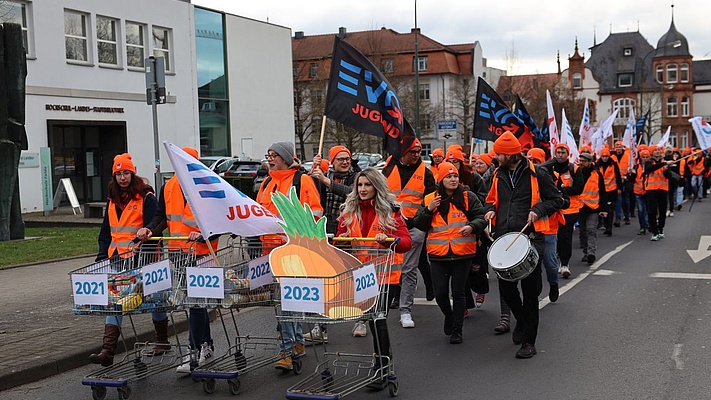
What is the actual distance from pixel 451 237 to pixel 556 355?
1487 millimetres

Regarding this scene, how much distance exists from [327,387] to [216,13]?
38.0m

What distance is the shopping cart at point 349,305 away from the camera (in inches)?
227

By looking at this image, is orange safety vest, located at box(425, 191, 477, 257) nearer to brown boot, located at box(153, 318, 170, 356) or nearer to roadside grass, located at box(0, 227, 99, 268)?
brown boot, located at box(153, 318, 170, 356)

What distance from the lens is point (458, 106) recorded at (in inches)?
2714

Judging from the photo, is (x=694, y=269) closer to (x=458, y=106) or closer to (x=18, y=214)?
(x=18, y=214)

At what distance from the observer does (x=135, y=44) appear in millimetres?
35500

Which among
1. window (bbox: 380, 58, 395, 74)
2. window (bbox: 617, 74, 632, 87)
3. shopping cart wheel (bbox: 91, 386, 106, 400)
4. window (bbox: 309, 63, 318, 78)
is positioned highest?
window (bbox: 617, 74, 632, 87)

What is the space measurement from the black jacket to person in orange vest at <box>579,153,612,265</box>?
6127 millimetres

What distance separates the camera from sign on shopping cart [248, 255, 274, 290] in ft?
21.3

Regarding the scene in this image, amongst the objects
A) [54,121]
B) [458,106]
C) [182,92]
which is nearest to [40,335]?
[54,121]

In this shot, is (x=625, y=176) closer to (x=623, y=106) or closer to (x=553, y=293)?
(x=553, y=293)

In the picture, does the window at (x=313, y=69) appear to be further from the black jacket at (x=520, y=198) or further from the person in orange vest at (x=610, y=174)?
the black jacket at (x=520, y=198)

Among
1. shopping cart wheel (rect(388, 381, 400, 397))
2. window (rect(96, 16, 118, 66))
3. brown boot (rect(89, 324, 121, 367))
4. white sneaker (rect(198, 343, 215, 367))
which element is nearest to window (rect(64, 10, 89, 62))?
window (rect(96, 16, 118, 66))

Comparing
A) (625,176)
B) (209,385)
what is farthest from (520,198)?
(625,176)
